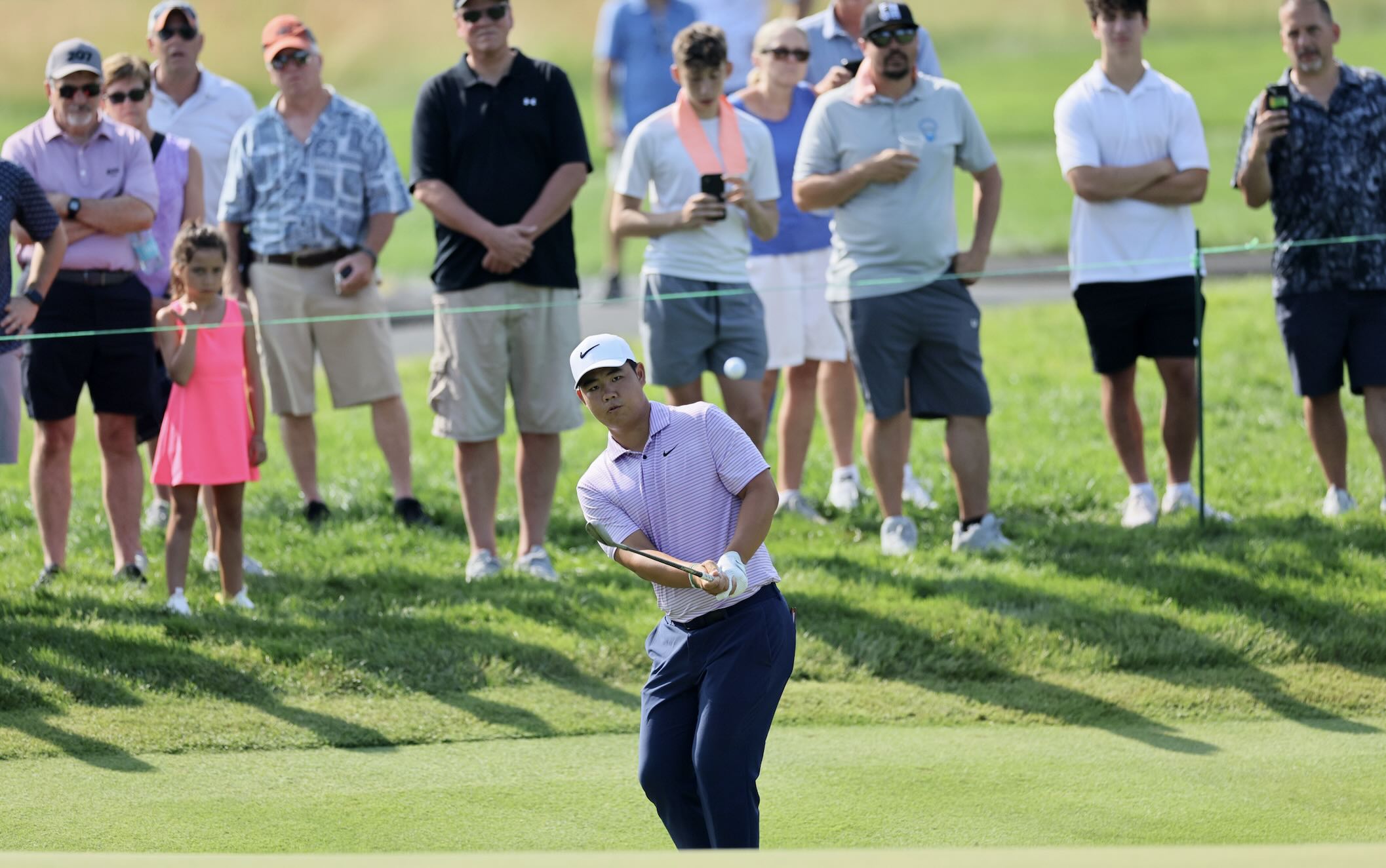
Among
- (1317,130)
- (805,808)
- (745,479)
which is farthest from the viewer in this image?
(1317,130)

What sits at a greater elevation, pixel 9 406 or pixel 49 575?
pixel 9 406

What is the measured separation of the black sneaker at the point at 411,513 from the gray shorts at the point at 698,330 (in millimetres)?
1827

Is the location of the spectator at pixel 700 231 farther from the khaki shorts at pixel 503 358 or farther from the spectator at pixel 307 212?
the spectator at pixel 307 212

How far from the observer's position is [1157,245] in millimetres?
8820

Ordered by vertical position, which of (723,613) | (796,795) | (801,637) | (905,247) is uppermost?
(905,247)

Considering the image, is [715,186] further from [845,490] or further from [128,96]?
[128,96]

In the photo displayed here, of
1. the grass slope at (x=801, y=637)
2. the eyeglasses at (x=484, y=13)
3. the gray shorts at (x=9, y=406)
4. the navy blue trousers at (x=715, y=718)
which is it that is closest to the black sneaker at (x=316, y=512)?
the grass slope at (x=801, y=637)

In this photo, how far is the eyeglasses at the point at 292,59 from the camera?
9.13 m

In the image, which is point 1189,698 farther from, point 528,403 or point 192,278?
point 192,278

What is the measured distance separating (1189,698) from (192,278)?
4.61 metres

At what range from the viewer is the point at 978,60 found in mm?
41938

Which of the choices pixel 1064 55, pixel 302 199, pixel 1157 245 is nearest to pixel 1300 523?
pixel 1157 245

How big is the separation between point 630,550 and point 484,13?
4.11 meters

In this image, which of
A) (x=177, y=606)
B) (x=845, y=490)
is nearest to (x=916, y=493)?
(x=845, y=490)
